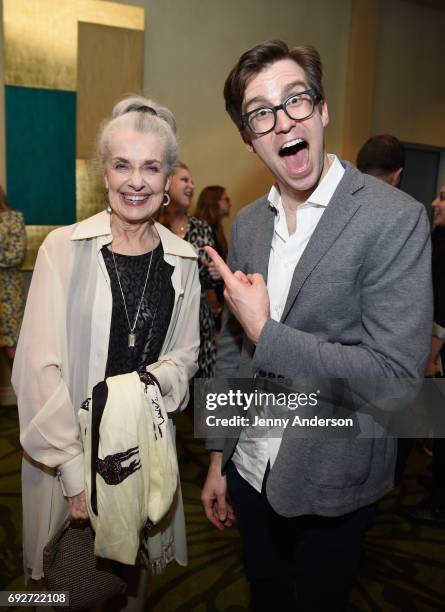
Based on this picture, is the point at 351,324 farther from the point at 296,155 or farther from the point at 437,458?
the point at 437,458

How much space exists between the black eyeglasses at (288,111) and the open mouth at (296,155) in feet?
0.20

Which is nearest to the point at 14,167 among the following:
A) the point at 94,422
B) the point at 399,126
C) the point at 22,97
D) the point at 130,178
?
the point at 22,97

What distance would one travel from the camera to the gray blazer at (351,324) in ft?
3.67

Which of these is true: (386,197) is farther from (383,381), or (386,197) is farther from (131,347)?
(131,347)

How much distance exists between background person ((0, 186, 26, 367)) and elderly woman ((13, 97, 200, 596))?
7.80ft

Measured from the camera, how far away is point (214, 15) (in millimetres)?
4488

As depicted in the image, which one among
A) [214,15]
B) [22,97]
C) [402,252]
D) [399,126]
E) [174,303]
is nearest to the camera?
[402,252]

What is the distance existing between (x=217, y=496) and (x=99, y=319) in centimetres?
67

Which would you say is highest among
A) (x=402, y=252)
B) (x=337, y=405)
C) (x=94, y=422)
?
(x=402, y=252)

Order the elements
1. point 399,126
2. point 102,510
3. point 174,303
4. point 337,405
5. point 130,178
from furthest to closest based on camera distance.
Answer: point 399,126
point 174,303
point 130,178
point 102,510
point 337,405

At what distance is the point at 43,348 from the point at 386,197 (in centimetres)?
103

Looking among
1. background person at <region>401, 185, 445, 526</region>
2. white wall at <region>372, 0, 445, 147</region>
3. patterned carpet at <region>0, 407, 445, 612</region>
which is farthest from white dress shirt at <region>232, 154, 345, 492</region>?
white wall at <region>372, 0, 445, 147</region>

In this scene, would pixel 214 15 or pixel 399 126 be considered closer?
pixel 214 15

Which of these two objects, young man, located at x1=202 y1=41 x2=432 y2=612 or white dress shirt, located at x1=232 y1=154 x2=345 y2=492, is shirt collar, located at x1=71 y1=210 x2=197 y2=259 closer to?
young man, located at x1=202 y1=41 x2=432 y2=612
